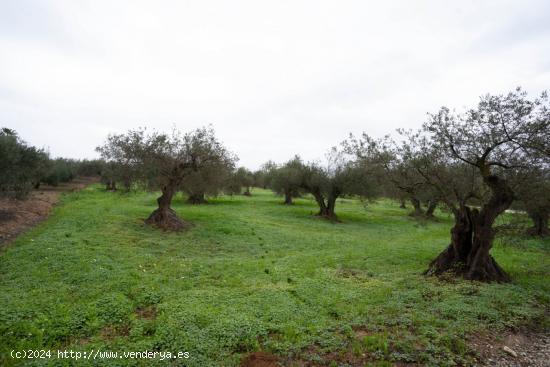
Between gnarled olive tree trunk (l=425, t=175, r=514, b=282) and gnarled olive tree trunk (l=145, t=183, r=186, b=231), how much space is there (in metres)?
17.0

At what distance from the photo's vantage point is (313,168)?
38531 millimetres

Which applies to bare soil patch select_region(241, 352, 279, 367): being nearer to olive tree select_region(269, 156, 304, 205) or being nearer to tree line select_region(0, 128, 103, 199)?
tree line select_region(0, 128, 103, 199)

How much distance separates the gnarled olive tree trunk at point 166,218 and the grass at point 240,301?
149 inches

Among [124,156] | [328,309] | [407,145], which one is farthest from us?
[124,156]

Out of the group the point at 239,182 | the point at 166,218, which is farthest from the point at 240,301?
the point at 239,182

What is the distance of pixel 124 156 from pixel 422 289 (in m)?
23.0

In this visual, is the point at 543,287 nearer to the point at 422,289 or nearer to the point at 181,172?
the point at 422,289

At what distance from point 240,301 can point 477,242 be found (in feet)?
35.0

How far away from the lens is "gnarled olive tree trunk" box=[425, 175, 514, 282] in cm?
1306

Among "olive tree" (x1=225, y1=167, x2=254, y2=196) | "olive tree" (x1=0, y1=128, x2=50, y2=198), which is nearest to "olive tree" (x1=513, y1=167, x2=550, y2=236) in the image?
"olive tree" (x1=0, y1=128, x2=50, y2=198)

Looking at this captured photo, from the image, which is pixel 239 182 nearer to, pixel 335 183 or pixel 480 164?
pixel 335 183

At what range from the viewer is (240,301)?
33.1 feet

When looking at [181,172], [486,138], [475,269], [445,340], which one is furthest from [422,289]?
[181,172]

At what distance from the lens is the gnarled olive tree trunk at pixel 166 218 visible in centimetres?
2302
